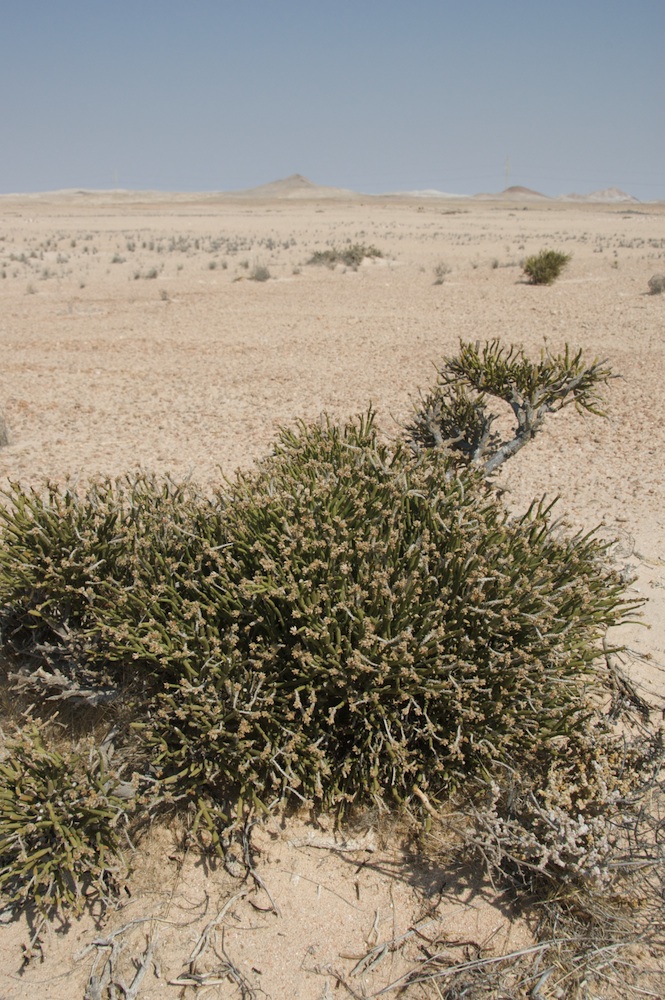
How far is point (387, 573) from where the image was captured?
280cm

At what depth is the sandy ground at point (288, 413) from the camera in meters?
2.46

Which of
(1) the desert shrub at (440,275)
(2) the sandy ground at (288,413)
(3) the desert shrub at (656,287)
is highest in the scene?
(3) the desert shrub at (656,287)

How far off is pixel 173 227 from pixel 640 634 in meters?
42.3

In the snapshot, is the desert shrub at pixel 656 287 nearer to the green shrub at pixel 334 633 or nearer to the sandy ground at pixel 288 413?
the sandy ground at pixel 288 413

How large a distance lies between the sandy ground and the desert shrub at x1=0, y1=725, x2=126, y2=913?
0.14 meters

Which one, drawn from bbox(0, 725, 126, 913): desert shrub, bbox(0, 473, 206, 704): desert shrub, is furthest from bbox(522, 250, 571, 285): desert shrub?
bbox(0, 725, 126, 913): desert shrub

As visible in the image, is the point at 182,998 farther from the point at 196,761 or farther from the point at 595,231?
the point at 595,231

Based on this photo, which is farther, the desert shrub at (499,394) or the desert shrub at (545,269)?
the desert shrub at (545,269)

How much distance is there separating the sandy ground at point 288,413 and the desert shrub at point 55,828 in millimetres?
140

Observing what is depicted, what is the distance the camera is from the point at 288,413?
7.46 meters

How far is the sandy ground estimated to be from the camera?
2.46 m

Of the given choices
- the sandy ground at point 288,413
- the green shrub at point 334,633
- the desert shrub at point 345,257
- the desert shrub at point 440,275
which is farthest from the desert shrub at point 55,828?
the desert shrub at point 345,257

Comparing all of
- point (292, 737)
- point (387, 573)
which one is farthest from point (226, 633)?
point (387, 573)

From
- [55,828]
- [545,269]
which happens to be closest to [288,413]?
[55,828]
